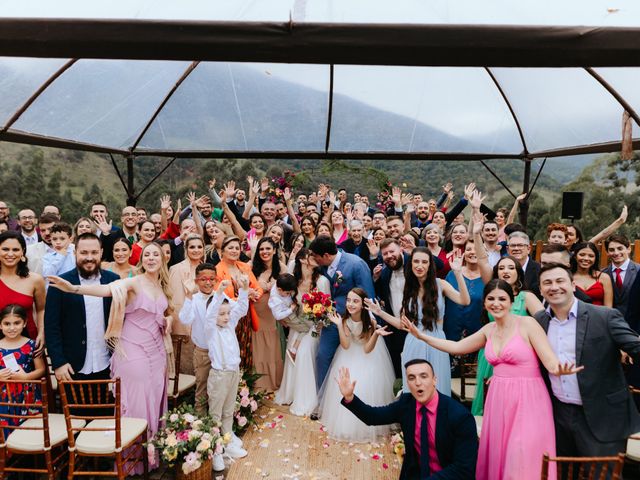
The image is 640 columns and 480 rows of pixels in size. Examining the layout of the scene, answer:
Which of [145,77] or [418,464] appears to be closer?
[418,464]

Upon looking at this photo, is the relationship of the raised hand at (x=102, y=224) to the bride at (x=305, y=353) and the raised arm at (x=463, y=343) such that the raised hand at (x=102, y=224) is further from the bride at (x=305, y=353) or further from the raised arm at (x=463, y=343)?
the raised arm at (x=463, y=343)

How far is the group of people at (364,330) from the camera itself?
3.01 metres

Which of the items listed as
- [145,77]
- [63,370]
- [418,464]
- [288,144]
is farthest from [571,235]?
[145,77]

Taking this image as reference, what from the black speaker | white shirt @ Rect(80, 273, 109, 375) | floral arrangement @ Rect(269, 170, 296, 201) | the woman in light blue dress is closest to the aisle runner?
the woman in light blue dress

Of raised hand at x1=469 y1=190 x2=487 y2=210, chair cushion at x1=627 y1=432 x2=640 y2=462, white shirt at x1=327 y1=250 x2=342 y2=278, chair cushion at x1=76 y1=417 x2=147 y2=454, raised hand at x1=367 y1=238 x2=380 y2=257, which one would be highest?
raised hand at x1=469 y1=190 x2=487 y2=210

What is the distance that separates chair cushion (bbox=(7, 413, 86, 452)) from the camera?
3.50m

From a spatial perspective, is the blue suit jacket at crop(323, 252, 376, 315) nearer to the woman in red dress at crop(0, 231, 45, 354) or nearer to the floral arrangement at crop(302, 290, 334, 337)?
the floral arrangement at crop(302, 290, 334, 337)

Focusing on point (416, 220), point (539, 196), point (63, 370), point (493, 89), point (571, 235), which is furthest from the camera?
point (539, 196)

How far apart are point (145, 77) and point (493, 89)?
5916 millimetres

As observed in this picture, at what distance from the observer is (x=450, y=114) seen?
8.55 m

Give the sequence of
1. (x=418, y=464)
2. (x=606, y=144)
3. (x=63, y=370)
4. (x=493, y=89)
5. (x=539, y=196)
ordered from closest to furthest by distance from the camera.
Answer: (x=418, y=464), (x=63, y=370), (x=606, y=144), (x=493, y=89), (x=539, y=196)

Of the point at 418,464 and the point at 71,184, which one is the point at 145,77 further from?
the point at 71,184

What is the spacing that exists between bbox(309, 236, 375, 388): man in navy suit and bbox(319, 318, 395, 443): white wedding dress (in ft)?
0.60

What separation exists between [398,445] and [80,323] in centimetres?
306
